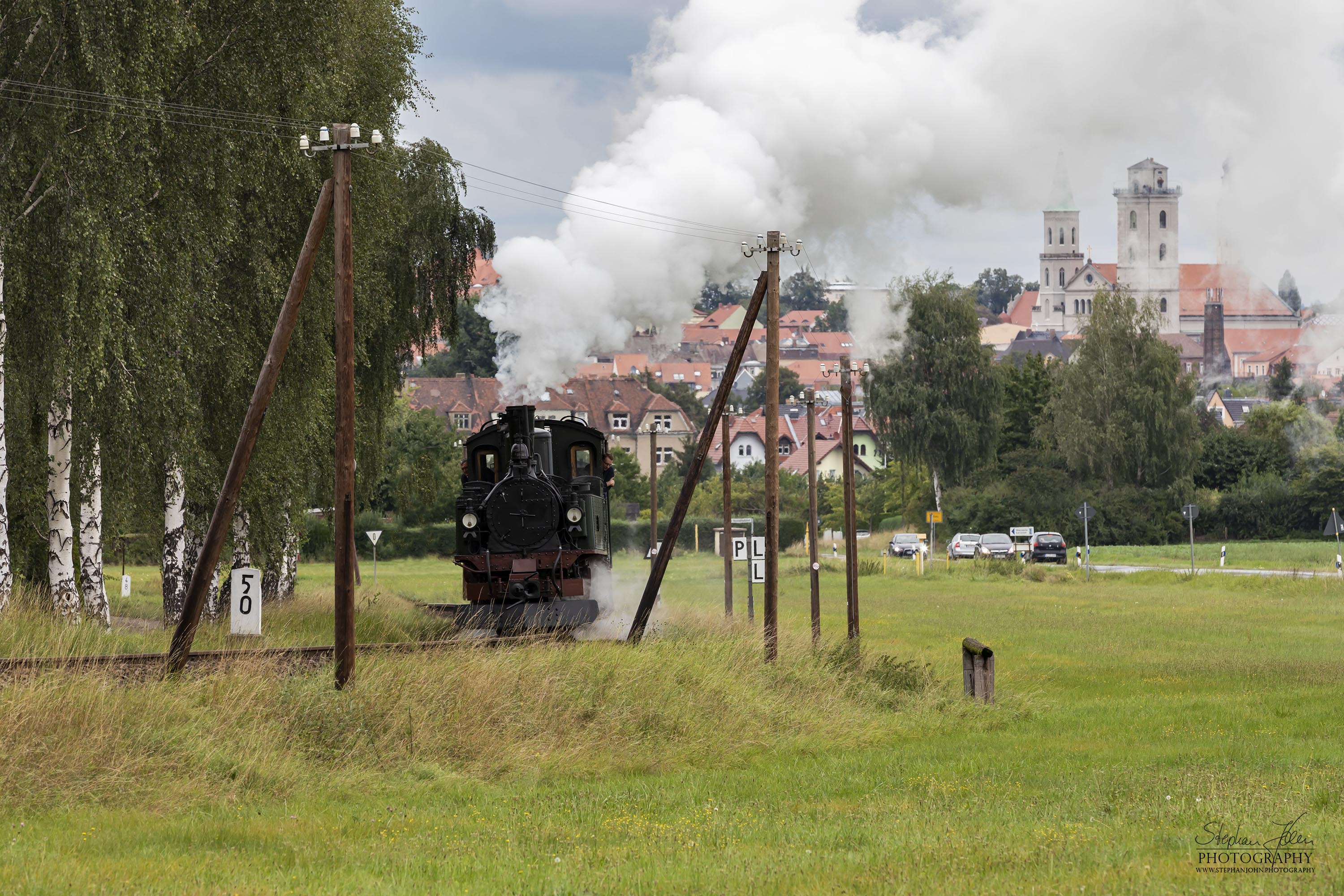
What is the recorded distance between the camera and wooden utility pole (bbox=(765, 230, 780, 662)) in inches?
798

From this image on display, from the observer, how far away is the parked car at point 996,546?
62.5 m

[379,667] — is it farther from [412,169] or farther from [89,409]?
[412,169]

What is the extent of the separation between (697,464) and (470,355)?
3785 inches

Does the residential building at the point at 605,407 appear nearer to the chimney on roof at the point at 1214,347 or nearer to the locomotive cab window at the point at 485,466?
the locomotive cab window at the point at 485,466

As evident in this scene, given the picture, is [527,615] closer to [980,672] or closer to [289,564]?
[980,672]

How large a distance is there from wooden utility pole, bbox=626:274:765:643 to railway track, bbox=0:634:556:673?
2.86m

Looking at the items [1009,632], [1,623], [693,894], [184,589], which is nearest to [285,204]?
[184,589]

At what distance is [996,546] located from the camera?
211 feet

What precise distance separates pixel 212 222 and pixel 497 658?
703 cm

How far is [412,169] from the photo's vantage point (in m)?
30.4

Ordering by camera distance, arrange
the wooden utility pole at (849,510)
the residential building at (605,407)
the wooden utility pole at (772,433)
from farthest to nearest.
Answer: the residential building at (605,407) → the wooden utility pole at (849,510) → the wooden utility pole at (772,433)

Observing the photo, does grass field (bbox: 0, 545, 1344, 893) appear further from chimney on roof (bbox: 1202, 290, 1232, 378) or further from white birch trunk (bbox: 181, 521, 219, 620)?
chimney on roof (bbox: 1202, 290, 1232, 378)

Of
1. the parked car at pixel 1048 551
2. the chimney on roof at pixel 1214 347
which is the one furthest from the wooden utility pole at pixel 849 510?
the chimney on roof at pixel 1214 347

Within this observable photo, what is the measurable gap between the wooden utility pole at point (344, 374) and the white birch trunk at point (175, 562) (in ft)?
20.6
